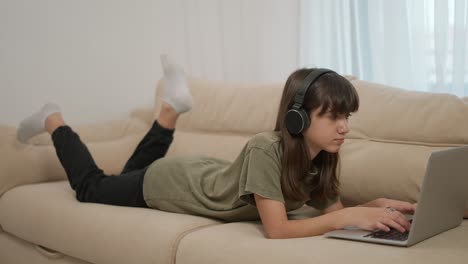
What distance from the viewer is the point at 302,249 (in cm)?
128

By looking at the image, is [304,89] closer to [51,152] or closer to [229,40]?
[51,152]

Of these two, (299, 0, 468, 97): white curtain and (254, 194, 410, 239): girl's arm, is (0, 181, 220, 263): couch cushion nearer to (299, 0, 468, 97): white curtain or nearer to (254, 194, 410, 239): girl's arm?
(254, 194, 410, 239): girl's arm

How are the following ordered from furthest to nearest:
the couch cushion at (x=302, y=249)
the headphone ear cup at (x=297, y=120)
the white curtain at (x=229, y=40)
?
the white curtain at (x=229, y=40), the headphone ear cup at (x=297, y=120), the couch cushion at (x=302, y=249)

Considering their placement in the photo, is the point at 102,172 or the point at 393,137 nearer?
the point at 393,137

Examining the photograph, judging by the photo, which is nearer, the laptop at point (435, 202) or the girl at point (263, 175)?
the laptop at point (435, 202)

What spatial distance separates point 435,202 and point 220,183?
2.18ft

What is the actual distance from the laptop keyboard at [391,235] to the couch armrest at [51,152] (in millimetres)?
1333

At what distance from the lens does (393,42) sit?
2482mm

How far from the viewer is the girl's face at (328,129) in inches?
59.0

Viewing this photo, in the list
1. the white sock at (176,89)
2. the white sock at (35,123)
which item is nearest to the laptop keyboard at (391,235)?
the white sock at (176,89)

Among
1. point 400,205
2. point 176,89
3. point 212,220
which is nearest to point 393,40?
point 176,89

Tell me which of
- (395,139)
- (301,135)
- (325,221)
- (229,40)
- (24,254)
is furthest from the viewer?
(229,40)

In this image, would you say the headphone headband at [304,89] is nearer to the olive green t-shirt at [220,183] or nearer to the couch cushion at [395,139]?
the olive green t-shirt at [220,183]

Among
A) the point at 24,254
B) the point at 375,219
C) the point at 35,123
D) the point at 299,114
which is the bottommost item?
the point at 24,254
